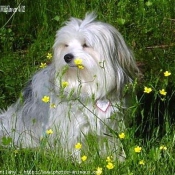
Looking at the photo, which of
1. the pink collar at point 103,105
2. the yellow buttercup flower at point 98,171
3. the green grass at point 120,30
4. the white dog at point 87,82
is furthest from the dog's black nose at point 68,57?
the yellow buttercup flower at point 98,171

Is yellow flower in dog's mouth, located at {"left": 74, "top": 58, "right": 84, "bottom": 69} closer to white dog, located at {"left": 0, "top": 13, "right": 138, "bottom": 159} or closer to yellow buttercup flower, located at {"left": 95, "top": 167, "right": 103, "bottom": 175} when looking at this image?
white dog, located at {"left": 0, "top": 13, "right": 138, "bottom": 159}

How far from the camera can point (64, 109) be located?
15.1ft

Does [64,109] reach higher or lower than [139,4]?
lower

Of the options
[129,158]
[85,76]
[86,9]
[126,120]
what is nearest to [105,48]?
[85,76]

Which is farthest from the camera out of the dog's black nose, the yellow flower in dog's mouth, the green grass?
the green grass

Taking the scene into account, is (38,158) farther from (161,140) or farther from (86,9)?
(86,9)

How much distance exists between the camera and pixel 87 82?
4473mm

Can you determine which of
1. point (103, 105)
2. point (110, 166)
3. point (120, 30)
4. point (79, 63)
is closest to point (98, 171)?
point (110, 166)

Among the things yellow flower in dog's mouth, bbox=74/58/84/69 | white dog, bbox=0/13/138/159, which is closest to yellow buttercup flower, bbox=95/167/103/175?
white dog, bbox=0/13/138/159

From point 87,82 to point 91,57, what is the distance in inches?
6.9

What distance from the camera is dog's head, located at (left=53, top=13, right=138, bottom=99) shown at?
14.4 ft

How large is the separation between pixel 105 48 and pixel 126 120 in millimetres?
516

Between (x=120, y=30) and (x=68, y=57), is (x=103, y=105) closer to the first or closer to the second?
(x=68, y=57)

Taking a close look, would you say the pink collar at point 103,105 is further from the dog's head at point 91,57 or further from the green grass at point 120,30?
the green grass at point 120,30
